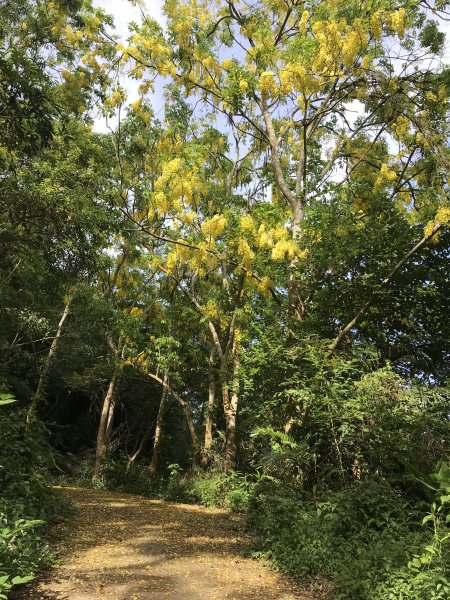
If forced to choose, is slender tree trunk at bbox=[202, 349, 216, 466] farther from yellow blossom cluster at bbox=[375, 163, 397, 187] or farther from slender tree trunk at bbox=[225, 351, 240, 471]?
yellow blossom cluster at bbox=[375, 163, 397, 187]

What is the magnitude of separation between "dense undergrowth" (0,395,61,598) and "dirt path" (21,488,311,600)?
22cm

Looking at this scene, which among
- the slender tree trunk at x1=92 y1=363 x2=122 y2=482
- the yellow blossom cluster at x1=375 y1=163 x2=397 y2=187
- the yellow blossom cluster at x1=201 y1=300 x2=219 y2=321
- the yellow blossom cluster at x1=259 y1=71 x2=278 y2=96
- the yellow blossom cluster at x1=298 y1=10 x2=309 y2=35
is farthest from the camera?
the slender tree trunk at x1=92 y1=363 x2=122 y2=482

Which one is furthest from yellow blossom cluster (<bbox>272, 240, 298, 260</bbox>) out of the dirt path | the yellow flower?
the dirt path

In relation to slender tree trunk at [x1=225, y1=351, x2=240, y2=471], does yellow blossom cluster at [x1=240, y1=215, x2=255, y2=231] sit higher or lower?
higher

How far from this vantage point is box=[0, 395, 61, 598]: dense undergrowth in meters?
3.49

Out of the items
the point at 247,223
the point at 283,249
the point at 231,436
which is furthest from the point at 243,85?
the point at 231,436

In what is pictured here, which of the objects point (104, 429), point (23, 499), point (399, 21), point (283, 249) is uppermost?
point (399, 21)

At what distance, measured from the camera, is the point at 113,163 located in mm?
12062

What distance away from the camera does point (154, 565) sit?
446 cm

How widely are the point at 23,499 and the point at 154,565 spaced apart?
160 centimetres

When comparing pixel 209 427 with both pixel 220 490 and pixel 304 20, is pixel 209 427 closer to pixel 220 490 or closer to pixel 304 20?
pixel 220 490

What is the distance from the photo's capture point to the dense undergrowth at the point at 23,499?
138 inches

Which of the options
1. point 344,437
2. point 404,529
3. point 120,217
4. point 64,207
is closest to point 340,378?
point 344,437

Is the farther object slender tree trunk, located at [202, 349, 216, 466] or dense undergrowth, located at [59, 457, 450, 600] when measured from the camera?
slender tree trunk, located at [202, 349, 216, 466]
